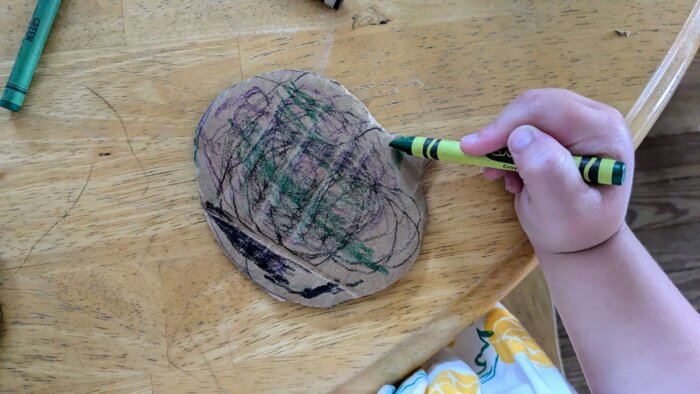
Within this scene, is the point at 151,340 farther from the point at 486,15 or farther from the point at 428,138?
the point at 486,15

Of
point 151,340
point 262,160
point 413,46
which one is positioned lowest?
point 151,340

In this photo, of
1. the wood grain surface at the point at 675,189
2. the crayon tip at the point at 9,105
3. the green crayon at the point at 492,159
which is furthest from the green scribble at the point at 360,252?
the wood grain surface at the point at 675,189

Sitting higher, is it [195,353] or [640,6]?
[640,6]

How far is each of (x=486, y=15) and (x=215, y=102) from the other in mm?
287

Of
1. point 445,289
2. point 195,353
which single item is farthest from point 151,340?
point 445,289

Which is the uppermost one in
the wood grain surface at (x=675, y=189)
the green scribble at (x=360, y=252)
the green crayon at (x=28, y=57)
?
the green crayon at (x=28, y=57)

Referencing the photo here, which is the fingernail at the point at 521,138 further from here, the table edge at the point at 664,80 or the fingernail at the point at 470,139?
the table edge at the point at 664,80

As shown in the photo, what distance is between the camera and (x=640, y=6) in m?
0.56

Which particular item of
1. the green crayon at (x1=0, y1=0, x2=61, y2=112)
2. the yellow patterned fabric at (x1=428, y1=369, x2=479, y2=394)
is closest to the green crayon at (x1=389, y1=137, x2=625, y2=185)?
the yellow patterned fabric at (x1=428, y1=369, x2=479, y2=394)

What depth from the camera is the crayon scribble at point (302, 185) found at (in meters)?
0.54

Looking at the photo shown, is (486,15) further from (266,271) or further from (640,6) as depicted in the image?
(266,271)

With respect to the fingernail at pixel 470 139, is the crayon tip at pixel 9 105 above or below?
below

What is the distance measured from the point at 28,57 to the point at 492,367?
570 millimetres

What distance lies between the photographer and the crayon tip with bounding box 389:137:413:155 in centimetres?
53
